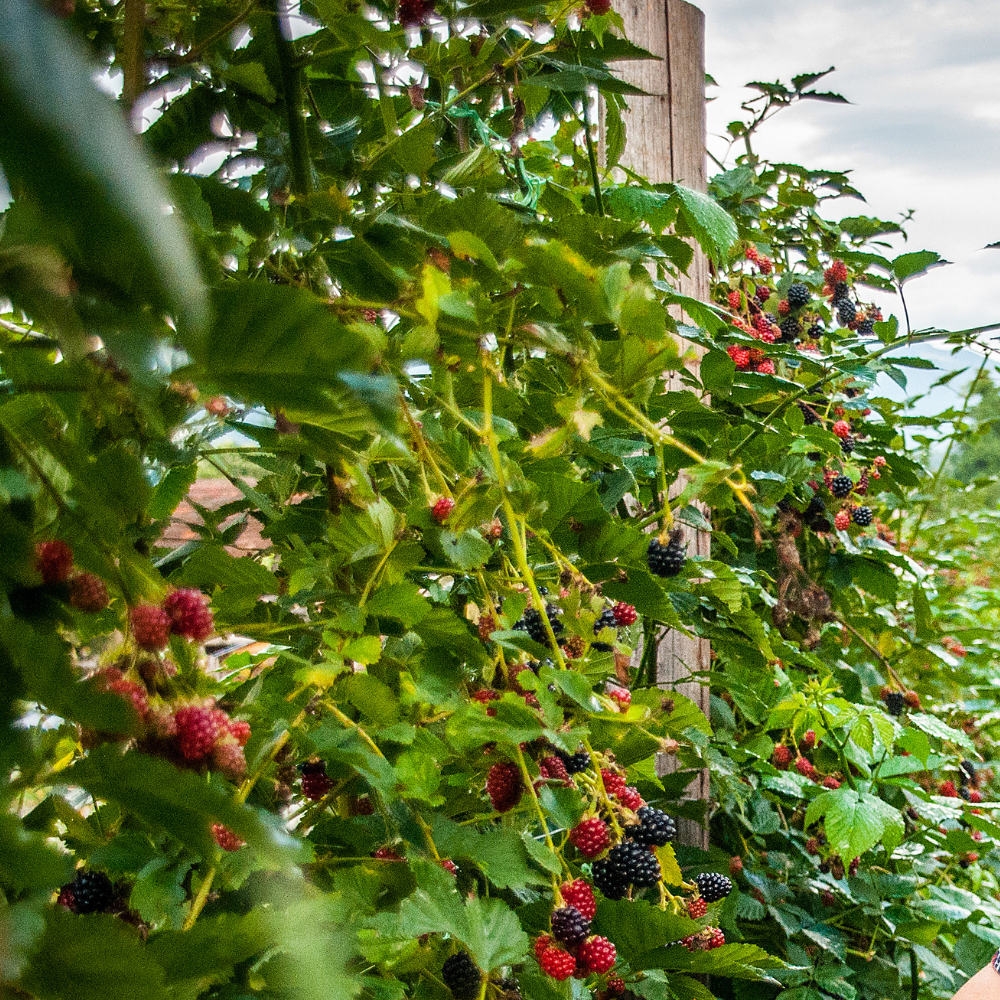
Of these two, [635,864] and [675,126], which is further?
[675,126]

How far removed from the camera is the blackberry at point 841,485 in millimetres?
1312

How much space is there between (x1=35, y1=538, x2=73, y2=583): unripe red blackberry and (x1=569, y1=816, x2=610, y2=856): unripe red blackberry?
0.34m

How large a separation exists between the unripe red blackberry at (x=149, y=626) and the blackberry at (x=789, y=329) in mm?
1249

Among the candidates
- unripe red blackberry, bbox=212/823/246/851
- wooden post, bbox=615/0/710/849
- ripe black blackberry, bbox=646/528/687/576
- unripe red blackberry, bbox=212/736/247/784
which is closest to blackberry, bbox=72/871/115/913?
unripe red blackberry, bbox=212/823/246/851

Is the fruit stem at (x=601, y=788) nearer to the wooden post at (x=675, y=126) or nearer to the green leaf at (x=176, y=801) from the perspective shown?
the green leaf at (x=176, y=801)

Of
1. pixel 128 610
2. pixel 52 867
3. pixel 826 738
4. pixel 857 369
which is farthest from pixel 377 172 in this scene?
pixel 826 738

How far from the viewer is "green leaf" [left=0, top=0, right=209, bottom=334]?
80 mm

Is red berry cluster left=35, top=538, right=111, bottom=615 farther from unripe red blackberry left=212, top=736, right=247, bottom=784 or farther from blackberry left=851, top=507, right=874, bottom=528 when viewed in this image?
blackberry left=851, top=507, right=874, bottom=528

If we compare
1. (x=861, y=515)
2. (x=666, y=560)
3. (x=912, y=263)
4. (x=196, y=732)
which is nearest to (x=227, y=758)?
(x=196, y=732)

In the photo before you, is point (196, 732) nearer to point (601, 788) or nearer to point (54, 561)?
point (54, 561)

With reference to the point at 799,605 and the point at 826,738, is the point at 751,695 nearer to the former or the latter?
the point at 826,738

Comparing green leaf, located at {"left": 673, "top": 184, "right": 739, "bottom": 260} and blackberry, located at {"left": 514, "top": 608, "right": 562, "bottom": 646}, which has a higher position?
green leaf, located at {"left": 673, "top": 184, "right": 739, "bottom": 260}

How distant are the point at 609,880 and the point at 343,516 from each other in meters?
0.32

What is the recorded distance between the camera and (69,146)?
0.27 feet
